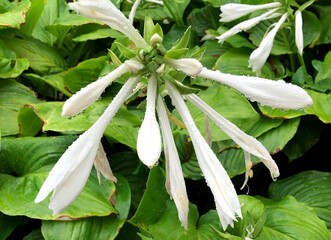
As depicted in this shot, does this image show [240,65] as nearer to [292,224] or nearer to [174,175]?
[292,224]

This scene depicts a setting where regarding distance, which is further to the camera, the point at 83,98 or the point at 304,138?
the point at 304,138

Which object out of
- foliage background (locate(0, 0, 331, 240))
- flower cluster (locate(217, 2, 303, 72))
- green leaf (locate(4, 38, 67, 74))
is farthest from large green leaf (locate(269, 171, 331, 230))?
green leaf (locate(4, 38, 67, 74))

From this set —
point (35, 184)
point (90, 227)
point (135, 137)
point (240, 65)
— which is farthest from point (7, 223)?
point (240, 65)

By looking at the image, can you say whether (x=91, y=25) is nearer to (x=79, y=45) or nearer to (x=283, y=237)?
(x=79, y=45)

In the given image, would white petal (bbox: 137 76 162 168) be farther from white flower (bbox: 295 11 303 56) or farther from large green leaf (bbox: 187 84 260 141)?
white flower (bbox: 295 11 303 56)

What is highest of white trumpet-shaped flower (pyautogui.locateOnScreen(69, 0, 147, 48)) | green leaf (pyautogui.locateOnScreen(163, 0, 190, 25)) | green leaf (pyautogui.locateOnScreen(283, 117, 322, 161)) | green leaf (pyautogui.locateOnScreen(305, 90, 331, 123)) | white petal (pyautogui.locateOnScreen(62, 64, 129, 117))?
white trumpet-shaped flower (pyautogui.locateOnScreen(69, 0, 147, 48))

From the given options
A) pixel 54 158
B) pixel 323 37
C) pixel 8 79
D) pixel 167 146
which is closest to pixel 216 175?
pixel 167 146

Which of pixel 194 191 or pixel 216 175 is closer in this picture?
pixel 216 175
